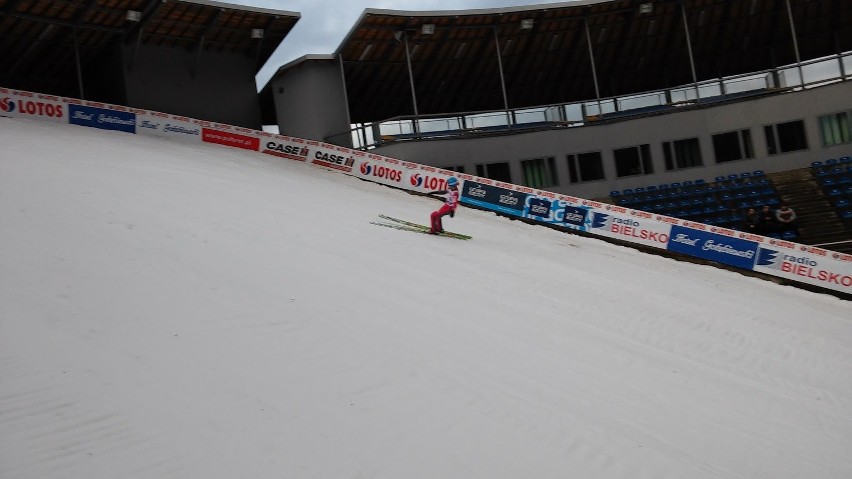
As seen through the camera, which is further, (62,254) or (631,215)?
(631,215)

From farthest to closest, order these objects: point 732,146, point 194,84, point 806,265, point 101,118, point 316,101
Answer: point 194,84 → point 316,101 → point 732,146 → point 101,118 → point 806,265

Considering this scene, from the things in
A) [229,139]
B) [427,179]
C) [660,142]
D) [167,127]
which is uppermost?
[167,127]

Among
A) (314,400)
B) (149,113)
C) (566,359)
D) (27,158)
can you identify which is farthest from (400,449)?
(149,113)

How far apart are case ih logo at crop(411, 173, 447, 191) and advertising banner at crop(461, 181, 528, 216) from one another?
0.72 metres

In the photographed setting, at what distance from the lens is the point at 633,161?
95.7 ft

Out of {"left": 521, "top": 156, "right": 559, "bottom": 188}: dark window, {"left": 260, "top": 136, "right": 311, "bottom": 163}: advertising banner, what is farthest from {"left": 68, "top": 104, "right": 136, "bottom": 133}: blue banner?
{"left": 521, "top": 156, "right": 559, "bottom": 188}: dark window

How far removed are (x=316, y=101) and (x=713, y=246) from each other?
648 inches

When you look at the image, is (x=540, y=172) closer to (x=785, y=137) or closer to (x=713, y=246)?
(x=785, y=137)

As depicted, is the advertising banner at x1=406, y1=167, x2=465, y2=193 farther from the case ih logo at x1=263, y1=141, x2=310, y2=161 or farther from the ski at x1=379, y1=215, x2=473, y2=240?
the ski at x1=379, y1=215, x2=473, y2=240

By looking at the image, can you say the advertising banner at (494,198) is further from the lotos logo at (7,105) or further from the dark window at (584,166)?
the lotos logo at (7,105)

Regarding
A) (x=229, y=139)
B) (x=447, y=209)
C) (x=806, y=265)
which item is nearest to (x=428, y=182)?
(x=447, y=209)

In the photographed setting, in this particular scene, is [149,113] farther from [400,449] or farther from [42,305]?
[400,449]

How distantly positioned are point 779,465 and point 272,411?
504 cm

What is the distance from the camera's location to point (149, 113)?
2516cm
